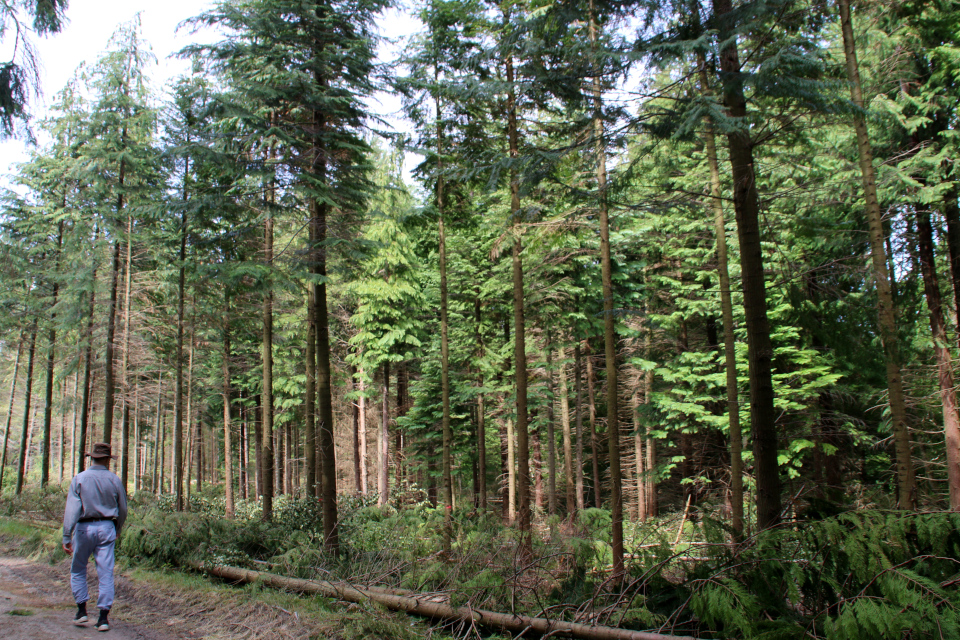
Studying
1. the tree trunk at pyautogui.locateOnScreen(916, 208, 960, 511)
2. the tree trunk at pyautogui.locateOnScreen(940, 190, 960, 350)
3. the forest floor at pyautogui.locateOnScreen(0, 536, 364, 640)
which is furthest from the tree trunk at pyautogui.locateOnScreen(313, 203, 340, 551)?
the tree trunk at pyautogui.locateOnScreen(940, 190, 960, 350)

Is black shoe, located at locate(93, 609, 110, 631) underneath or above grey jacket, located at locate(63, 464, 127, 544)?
underneath

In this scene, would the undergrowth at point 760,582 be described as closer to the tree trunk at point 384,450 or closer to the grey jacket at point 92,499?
the grey jacket at point 92,499

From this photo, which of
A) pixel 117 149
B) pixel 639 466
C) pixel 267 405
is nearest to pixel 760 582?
pixel 267 405

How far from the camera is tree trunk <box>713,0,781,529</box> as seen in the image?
19.0ft

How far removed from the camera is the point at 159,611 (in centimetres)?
710

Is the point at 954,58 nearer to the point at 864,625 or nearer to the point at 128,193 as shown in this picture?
the point at 864,625

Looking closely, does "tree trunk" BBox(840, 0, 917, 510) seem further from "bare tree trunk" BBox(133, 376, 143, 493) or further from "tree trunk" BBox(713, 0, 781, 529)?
"bare tree trunk" BBox(133, 376, 143, 493)

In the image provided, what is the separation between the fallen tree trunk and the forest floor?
36cm

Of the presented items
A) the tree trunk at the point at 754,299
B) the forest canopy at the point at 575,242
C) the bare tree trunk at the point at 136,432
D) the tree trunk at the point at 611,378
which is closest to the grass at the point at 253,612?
the forest canopy at the point at 575,242

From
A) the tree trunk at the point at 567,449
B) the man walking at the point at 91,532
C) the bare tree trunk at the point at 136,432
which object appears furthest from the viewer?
the bare tree trunk at the point at 136,432

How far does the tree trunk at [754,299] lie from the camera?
19.0ft

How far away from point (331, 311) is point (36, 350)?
1465 centimetres

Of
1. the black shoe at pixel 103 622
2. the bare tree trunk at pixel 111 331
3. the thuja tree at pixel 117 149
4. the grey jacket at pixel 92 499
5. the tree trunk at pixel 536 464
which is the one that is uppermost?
the thuja tree at pixel 117 149

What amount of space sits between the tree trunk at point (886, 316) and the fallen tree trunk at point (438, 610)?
20.0ft
